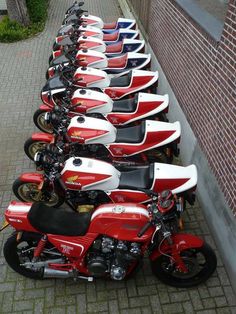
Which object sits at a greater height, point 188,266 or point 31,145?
point 31,145

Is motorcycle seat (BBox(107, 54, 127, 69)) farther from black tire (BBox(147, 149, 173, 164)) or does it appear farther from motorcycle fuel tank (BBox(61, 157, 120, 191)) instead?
motorcycle fuel tank (BBox(61, 157, 120, 191))

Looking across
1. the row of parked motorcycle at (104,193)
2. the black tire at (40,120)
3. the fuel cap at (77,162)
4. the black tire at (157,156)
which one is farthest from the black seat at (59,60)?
the fuel cap at (77,162)

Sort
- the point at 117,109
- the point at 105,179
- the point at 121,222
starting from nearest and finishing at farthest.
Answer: the point at 121,222
the point at 105,179
the point at 117,109

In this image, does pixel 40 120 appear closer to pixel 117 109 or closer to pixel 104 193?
pixel 117 109

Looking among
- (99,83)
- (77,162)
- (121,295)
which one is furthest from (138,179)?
(99,83)

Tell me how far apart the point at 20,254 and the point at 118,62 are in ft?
15.7

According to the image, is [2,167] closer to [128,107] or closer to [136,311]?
[128,107]

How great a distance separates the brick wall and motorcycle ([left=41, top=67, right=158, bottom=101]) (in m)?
0.53

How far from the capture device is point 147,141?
4.75 meters

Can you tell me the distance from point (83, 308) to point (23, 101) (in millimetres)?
5270

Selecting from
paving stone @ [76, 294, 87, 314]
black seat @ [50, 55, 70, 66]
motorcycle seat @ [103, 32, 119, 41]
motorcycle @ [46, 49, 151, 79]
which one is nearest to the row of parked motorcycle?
paving stone @ [76, 294, 87, 314]

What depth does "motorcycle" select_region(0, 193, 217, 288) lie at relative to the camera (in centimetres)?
314

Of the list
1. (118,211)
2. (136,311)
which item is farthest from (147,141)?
(136,311)

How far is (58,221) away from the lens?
329 centimetres
